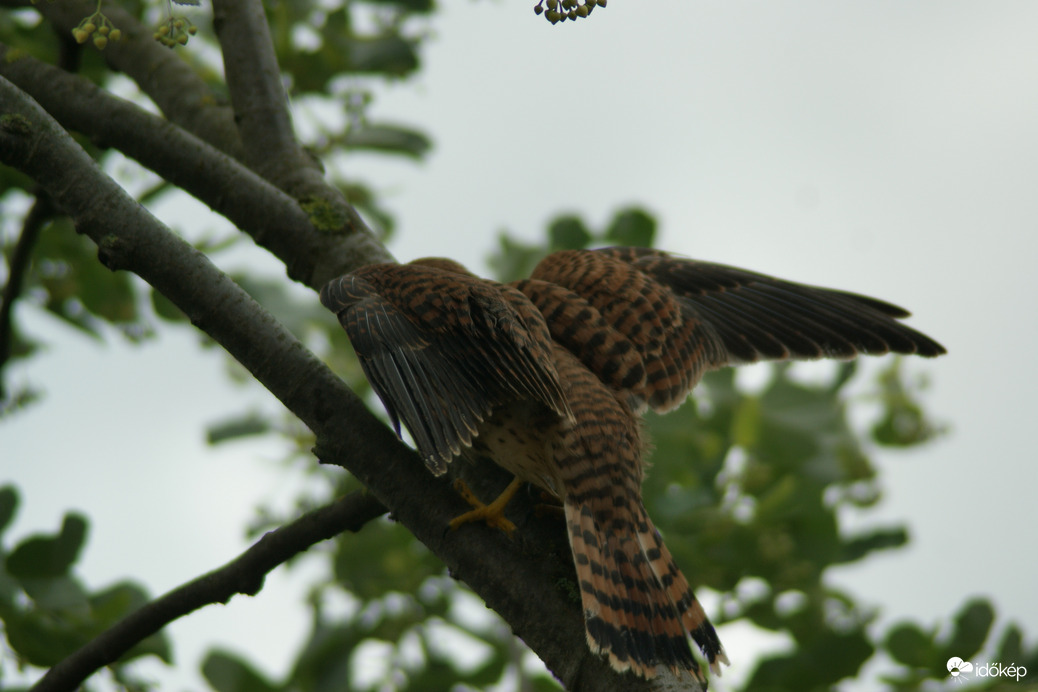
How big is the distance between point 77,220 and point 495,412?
1199mm

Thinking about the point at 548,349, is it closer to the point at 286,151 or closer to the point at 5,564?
the point at 286,151

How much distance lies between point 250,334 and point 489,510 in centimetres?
73

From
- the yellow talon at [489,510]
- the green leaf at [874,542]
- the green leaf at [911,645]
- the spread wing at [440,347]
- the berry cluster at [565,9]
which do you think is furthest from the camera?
the green leaf at [874,542]

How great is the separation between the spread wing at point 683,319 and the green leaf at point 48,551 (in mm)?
1634

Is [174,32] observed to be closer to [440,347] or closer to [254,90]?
[440,347]

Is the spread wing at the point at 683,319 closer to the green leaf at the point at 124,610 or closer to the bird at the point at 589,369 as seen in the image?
the bird at the point at 589,369

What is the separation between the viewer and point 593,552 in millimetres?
2328

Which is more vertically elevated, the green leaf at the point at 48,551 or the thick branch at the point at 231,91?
the thick branch at the point at 231,91

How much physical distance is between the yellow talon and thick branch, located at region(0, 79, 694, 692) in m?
0.03

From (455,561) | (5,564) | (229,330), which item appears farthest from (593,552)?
(5,564)

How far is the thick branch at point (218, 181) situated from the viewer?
298cm

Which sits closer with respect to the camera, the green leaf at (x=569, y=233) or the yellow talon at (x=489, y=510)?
the yellow talon at (x=489, y=510)

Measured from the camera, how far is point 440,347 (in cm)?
262

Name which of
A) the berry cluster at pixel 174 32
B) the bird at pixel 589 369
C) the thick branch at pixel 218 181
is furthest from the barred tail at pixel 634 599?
the berry cluster at pixel 174 32
